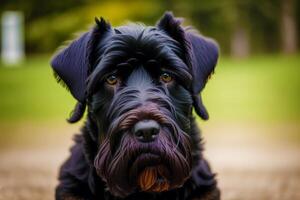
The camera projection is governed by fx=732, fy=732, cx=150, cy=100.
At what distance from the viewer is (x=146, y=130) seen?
5.12m

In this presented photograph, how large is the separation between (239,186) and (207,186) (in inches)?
169

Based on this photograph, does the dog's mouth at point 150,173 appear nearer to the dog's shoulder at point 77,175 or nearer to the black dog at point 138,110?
the black dog at point 138,110

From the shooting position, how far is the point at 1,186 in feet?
33.5

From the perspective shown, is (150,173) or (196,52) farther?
(196,52)

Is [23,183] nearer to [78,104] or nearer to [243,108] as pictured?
[78,104]

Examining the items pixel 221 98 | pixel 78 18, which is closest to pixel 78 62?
pixel 221 98

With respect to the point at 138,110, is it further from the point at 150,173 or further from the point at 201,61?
the point at 201,61

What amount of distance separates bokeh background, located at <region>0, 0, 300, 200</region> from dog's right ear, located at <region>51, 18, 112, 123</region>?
568 millimetres

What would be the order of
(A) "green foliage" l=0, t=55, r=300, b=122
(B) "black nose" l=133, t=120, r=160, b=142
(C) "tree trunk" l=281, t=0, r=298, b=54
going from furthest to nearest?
1. (C) "tree trunk" l=281, t=0, r=298, b=54
2. (A) "green foliage" l=0, t=55, r=300, b=122
3. (B) "black nose" l=133, t=120, r=160, b=142

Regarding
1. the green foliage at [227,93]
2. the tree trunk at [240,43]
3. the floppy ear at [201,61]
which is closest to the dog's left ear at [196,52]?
the floppy ear at [201,61]

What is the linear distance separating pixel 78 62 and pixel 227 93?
922 inches

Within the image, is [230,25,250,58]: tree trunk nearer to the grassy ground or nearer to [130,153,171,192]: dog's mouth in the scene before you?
the grassy ground

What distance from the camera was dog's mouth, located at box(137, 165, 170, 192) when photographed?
5449 millimetres

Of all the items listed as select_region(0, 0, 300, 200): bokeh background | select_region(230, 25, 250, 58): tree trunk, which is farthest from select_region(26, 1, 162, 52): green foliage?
select_region(230, 25, 250, 58): tree trunk
